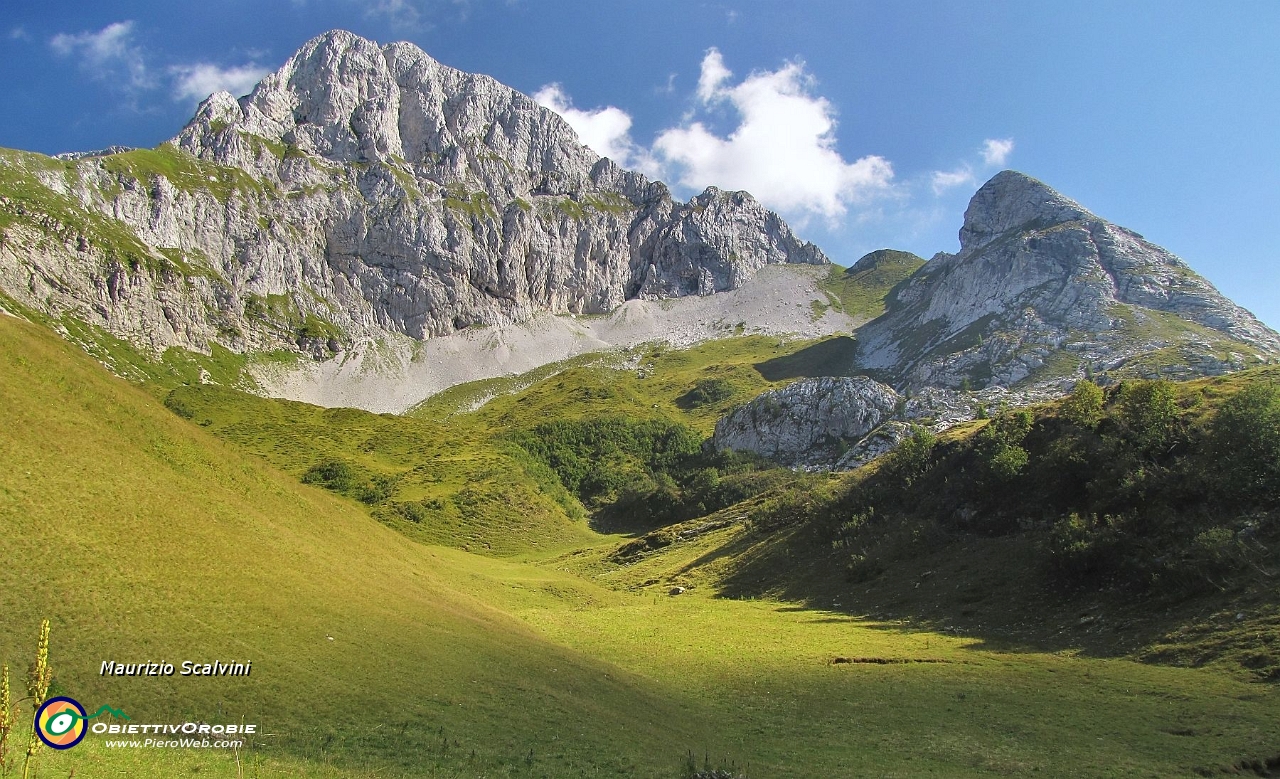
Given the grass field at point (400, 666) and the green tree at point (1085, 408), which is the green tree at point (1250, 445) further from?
the grass field at point (400, 666)

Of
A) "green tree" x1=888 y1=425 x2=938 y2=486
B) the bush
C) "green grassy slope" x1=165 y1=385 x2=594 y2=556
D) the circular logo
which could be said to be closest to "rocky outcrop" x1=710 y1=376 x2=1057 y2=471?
"green grassy slope" x1=165 y1=385 x2=594 y2=556

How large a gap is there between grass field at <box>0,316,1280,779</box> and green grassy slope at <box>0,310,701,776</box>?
104mm

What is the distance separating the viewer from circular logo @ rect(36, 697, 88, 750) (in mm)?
9289

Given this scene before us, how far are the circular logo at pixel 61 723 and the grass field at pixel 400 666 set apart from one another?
2.15 meters

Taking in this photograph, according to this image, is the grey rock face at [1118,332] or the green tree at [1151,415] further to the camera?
the grey rock face at [1118,332]

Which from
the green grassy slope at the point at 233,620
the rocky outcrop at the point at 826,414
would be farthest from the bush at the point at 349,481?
the rocky outcrop at the point at 826,414

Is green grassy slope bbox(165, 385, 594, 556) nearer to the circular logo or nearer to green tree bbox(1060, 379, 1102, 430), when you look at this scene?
green tree bbox(1060, 379, 1102, 430)

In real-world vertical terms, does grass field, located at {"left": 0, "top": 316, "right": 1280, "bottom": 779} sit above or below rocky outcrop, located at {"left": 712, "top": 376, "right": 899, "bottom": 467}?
below

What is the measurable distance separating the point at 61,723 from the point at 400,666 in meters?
15.1

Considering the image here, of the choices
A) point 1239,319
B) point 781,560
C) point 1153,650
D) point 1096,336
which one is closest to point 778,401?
point 1096,336

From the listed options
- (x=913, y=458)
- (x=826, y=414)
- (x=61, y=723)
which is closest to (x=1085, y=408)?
(x=913, y=458)

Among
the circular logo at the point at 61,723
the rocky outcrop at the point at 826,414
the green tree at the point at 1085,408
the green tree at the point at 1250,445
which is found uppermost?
the rocky outcrop at the point at 826,414

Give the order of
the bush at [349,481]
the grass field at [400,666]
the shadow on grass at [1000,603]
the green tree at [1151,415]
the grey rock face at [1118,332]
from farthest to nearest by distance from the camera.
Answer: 1. the grey rock face at [1118,332]
2. the bush at [349,481]
3. the green tree at [1151,415]
4. the shadow on grass at [1000,603]
5. the grass field at [400,666]

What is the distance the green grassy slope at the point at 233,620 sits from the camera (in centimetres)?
1786
